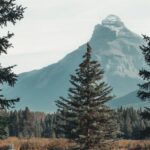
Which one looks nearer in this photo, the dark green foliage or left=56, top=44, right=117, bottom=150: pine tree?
the dark green foliage

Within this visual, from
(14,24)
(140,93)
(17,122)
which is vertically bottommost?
(140,93)

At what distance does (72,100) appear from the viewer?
118 feet

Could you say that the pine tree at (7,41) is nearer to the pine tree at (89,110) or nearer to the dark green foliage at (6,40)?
the dark green foliage at (6,40)

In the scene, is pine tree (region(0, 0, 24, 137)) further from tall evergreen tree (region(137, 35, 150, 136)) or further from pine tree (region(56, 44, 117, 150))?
pine tree (region(56, 44, 117, 150))

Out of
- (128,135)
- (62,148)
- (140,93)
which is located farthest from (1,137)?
(128,135)

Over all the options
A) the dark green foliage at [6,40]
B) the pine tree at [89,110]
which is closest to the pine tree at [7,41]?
the dark green foliage at [6,40]

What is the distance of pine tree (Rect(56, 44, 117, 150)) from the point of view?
116ft

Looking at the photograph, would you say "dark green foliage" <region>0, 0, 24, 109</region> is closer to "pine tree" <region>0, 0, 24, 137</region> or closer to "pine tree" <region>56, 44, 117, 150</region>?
"pine tree" <region>0, 0, 24, 137</region>

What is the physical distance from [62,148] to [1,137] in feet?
88.2

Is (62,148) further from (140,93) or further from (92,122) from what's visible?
(140,93)

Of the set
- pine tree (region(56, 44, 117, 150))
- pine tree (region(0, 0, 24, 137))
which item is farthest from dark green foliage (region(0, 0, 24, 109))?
pine tree (region(56, 44, 117, 150))

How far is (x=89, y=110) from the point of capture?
3538 cm

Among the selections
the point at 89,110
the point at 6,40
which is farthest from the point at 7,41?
the point at 89,110

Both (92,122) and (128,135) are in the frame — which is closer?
(92,122)
